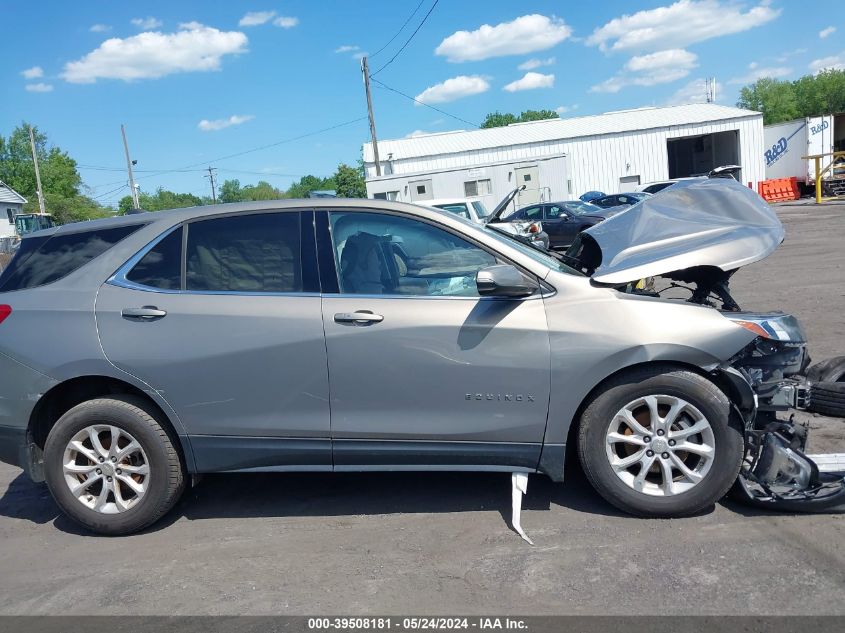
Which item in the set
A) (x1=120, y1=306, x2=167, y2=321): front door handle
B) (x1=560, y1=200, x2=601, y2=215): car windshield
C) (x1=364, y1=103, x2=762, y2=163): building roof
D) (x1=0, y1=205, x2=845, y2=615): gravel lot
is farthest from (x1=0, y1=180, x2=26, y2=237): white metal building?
(x1=0, y1=205, x2=845, y2=615): gravel lot

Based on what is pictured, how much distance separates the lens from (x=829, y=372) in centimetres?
545

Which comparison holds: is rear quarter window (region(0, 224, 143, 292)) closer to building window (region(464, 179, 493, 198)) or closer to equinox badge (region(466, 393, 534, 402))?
equinox badge (region(466, 393, 534, 402))

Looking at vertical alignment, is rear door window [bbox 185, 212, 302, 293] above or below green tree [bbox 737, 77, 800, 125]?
below

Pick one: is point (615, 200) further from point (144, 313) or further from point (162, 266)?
point (144, 313)

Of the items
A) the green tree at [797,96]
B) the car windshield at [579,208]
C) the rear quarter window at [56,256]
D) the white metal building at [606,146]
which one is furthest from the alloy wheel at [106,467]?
the green tree at [797,96]

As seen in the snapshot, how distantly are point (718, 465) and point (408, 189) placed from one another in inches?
1047

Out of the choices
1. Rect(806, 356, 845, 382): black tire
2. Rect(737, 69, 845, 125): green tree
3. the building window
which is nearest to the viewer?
Rect(806, 356, 845, 382): black tire

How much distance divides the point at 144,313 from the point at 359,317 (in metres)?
1.24

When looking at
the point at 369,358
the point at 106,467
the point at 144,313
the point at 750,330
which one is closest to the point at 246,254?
the point at 144,313

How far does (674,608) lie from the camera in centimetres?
301

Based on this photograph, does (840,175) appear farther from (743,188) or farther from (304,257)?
(304,257)

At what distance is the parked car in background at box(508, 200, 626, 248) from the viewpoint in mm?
23422

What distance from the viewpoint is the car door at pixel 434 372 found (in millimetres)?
3760

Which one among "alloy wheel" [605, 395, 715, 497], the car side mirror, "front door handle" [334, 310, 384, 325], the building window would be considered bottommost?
"alloy wheel" [605, 395, 715, 497]
